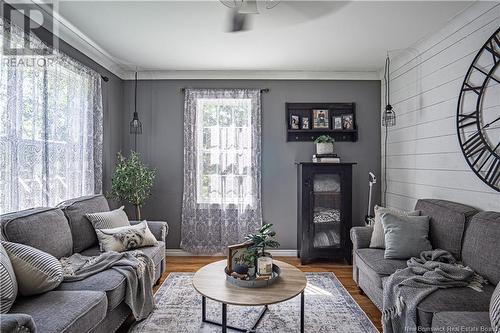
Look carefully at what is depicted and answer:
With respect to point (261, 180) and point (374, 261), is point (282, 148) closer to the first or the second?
point (261, 180)

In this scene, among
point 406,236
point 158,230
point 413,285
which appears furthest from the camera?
point 158,230

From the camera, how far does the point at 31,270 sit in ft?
5.90

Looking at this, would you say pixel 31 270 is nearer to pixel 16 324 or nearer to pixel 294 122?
pixel 16 324

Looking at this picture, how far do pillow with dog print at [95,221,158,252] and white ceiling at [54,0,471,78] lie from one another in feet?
6.37

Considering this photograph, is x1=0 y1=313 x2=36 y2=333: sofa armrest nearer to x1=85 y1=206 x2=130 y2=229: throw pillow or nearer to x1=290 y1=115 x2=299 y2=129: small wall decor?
x1=85 y1=206 x2=130 y2=229: throw pillow

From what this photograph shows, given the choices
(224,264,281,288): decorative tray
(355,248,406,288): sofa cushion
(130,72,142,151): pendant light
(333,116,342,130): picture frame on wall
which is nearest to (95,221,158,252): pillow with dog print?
(224,264,281,288): decorative tray

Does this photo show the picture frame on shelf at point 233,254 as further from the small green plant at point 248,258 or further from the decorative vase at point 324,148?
the decorative vase at point 324,148

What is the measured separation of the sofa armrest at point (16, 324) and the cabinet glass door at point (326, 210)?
10.3 ft

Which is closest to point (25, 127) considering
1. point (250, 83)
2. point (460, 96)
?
point (250, 83)

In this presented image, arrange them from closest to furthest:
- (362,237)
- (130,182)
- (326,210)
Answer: (362,237)
(130,182)
(326,210)

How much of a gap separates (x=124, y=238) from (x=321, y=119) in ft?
9.66

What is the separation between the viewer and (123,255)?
250 centimetres

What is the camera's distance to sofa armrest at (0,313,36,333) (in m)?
1.27

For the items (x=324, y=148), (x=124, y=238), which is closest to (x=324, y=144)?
(x=324, y=148)
